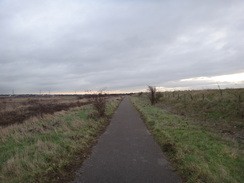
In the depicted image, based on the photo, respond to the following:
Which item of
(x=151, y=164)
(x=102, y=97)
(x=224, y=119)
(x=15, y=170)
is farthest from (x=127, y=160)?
(x=102, y=97)

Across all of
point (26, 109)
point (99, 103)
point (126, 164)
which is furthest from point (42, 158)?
point (26, 109)

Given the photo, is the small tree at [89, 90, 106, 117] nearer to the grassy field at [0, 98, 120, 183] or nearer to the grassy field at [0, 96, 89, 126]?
the grassy field at [0, 96, 89, 126]

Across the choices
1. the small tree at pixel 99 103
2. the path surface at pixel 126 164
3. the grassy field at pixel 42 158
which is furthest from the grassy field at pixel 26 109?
the path surface at pixel 126 164

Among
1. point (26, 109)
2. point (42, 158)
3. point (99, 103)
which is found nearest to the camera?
point (42, 158)

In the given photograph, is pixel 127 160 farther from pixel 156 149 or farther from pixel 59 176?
pixel 59 176

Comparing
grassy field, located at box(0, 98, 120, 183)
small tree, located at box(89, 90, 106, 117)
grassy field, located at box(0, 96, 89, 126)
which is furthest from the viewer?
grassy field, located at box(0, 96, 89, 126)

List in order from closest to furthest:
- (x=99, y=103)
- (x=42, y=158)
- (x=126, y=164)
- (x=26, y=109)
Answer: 1. (x=126, y=164)
2. (x=42, y=158)
3. (x=99, y=103)
4. (x=26, y=109)

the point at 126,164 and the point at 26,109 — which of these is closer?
the point at 126,164

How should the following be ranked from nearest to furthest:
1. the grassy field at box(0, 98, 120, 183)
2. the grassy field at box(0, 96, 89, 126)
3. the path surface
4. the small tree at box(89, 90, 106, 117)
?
the path surface, the grassy field at box(0, 98, 120, 183), the small tree at box(89, 90, 106, 117), the grassy field at box(0, 96, 89, 126)

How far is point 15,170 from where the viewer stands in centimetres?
547

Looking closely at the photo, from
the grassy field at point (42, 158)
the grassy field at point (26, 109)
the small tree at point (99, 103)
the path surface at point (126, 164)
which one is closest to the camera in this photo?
the path surface at point (126, 164)

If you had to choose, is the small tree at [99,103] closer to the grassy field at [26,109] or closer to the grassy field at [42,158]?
the grassy field at [26,109]

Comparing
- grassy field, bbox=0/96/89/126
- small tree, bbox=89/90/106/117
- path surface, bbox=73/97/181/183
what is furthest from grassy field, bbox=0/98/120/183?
grassy field, bbox=0/96/89/126

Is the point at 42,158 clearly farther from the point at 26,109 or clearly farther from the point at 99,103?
the point at 26,109
